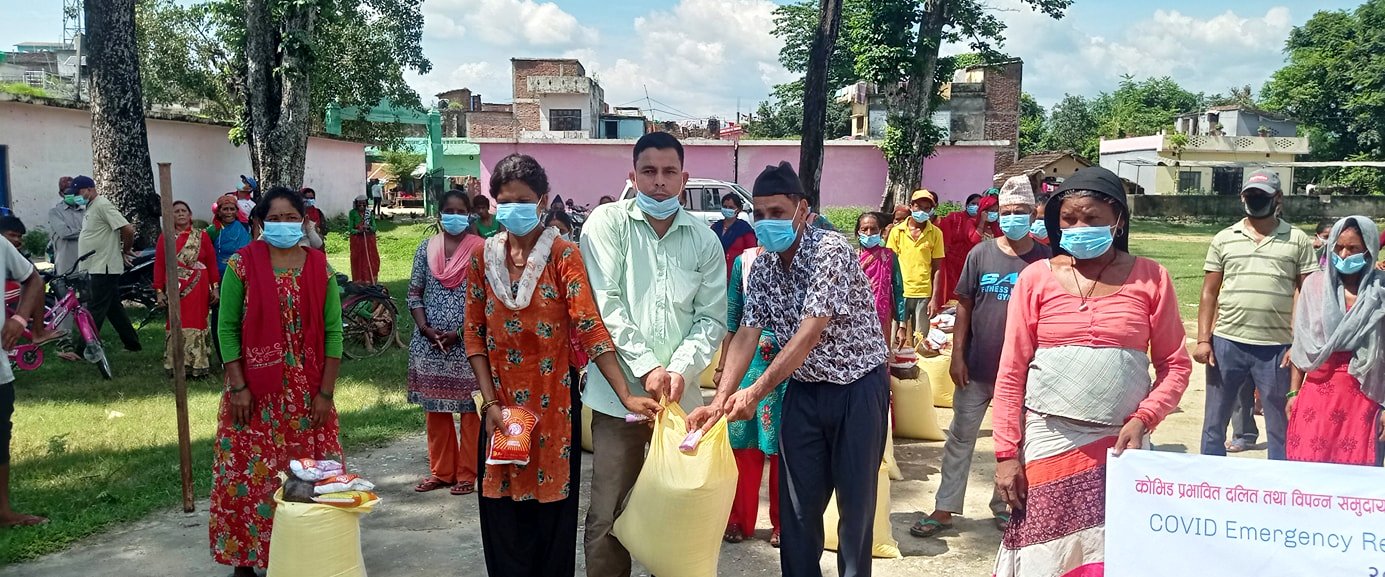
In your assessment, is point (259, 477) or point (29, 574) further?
point (29, 574)

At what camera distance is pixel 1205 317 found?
545 centimetres

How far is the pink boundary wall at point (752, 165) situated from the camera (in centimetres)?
3008

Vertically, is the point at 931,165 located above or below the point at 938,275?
above

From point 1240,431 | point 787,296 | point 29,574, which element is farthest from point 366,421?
point 1240,431

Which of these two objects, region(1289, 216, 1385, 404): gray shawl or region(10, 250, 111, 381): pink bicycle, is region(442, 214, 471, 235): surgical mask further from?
region(1289, 216, 1385, 404): gray shawl

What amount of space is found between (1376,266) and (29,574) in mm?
6640

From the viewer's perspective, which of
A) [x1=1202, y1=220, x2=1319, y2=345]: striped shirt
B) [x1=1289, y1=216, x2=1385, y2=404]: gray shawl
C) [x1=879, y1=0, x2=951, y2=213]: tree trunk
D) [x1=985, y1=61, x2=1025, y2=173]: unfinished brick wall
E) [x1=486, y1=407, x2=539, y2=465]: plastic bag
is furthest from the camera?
[x1=985, y1=61, x2=1025, y2=173]: unfinished brick wall

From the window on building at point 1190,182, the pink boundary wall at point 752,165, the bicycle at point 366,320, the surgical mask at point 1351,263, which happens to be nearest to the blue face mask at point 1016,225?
the surgical mask at point 1351,263

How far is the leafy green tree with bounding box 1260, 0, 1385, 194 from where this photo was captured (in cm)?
3919

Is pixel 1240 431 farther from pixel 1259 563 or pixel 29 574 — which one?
pixel 29 574

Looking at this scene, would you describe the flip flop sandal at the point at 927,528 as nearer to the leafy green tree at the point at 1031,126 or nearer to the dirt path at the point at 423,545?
the dirt path at the point at 423,545

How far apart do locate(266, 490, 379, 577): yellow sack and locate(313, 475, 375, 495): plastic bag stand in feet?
0.20

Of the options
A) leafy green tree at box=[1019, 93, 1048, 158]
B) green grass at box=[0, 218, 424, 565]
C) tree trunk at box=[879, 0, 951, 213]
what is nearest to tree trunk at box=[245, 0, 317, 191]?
green grass at box=[0, 218, 424, 565]

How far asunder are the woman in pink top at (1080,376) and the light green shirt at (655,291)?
109 cm
